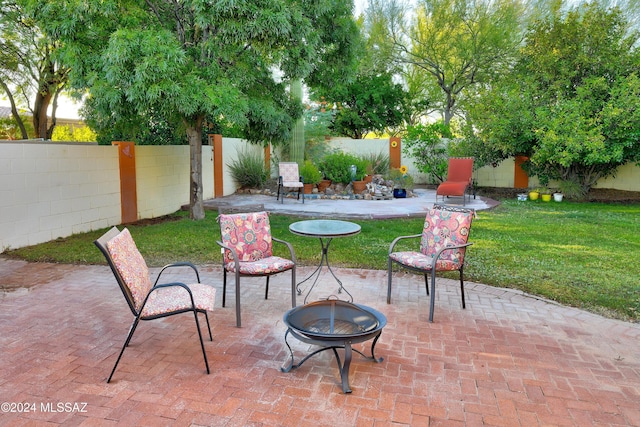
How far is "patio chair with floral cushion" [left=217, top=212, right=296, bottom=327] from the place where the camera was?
152 inches

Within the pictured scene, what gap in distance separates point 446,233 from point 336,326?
171 centimetres

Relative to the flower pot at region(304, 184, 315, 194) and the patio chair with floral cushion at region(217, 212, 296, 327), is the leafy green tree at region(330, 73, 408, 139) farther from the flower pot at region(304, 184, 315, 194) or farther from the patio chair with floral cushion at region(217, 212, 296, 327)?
the patio chair with floral cushion at region(217, 212, 296, 327)

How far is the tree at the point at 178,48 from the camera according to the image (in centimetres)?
608

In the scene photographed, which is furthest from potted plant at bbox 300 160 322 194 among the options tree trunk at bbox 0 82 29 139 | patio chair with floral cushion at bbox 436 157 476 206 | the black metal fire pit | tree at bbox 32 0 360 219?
the black metal fire pit

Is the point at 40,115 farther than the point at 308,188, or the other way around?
the point at 40,115

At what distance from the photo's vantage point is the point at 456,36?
18.0 m

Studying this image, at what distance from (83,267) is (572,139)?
34.5 feet

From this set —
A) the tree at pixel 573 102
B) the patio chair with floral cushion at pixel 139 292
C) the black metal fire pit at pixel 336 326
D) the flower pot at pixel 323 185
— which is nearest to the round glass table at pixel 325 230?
the black metal fire pit at pixel 336 326

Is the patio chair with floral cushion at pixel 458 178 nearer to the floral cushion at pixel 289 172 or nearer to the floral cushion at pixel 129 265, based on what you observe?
the floral cushion at pixel 289 172

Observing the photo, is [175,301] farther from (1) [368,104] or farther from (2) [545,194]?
(1) [368,104]

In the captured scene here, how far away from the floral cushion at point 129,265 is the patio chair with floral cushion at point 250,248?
813mm

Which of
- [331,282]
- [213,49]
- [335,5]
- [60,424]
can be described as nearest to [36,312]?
[60,424]

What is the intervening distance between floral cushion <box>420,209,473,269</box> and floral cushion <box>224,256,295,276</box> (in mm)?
1329

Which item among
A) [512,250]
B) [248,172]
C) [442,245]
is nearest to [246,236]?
[442,245]
